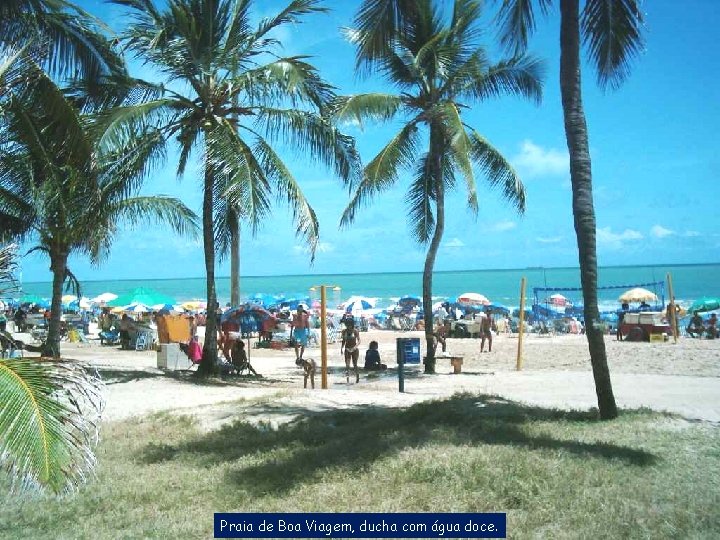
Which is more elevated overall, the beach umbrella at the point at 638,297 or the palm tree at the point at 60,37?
Result: the palm tree at the point at 60,37

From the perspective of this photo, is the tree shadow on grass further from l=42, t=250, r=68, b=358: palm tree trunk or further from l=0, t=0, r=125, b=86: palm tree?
l=42, t=250, r=68, b=358: palm tree trunk

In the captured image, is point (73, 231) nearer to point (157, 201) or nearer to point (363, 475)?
point (157, 201)

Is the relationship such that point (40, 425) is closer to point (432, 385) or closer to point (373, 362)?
point (432, 385)

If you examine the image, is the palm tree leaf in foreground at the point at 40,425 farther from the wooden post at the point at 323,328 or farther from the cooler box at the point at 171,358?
the cooler box at the point at 171,358

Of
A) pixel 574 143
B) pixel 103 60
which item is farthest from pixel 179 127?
pixel 574 143

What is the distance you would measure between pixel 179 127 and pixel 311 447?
26.0ft

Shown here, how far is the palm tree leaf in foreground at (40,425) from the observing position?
3414 millimetres

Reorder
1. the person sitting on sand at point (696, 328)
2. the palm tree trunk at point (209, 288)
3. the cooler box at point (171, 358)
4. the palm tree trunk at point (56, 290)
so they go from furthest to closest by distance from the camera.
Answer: the person sitting on sand at point (696, 328)
the cooler box at point (171, 358)
the palm tree trunk at point (56, 290)
the palm tree trunk at point (209, 288)

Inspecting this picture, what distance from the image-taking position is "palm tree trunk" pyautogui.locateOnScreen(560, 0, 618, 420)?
24.9 feet

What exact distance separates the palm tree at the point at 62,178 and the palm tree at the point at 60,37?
60 centimetres

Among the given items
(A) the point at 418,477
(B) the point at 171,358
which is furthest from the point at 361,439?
(B) the point at 171,358

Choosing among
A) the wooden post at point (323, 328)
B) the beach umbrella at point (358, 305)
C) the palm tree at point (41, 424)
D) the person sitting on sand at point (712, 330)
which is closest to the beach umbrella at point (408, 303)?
the beach umbrella at point (358, 305)

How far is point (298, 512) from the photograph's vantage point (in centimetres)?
473

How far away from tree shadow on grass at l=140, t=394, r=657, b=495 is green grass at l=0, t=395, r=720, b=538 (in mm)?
21
